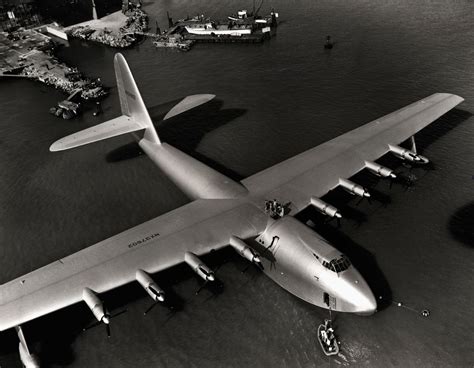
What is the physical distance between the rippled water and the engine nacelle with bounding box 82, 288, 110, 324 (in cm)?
492

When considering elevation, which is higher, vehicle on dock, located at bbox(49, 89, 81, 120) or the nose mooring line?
vehicle on dock, located at bbox(49, 89, 81, 120)

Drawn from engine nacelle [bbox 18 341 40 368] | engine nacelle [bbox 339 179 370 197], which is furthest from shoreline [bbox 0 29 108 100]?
engine nacelle [bbox 339 179 370 197]

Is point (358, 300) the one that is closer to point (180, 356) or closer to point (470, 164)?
point (180, 356)

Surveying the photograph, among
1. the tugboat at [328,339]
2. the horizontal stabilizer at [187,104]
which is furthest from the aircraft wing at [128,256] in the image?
the horizontal stabilizer at [187,104]

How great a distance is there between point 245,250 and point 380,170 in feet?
61.1

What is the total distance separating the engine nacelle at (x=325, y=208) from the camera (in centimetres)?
3697

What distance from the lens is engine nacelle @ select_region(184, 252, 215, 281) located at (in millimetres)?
32062

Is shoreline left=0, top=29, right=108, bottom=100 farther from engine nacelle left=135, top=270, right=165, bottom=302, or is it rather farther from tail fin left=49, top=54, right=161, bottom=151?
engine nacelle left=135, top=270, right=165, bottom=302

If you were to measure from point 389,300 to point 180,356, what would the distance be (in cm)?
1934

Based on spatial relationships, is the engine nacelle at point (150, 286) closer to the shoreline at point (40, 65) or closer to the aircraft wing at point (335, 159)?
the aircraft wing at point (335, 159)

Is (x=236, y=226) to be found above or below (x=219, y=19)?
below

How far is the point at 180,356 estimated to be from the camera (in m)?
31.8

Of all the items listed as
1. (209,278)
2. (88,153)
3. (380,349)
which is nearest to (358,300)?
(380,349)

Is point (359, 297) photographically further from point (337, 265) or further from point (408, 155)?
point (408, 155)
